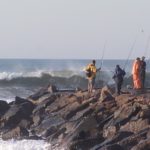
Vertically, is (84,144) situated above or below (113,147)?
below

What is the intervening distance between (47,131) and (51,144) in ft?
5.16

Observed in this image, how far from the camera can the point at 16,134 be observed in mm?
19297

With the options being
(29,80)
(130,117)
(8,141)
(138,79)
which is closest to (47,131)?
(8,141)

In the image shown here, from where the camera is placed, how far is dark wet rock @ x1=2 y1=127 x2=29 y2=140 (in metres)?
19.2

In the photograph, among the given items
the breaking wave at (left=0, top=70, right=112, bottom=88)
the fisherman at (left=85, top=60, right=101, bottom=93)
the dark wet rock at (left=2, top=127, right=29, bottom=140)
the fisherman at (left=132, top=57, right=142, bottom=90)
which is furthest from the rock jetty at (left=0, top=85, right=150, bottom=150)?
the breaking wave at (left=0, top=70, right=112, bottom=88)

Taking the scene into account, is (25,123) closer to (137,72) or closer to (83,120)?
(83,120)

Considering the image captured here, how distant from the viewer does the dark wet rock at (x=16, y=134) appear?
63.0ft

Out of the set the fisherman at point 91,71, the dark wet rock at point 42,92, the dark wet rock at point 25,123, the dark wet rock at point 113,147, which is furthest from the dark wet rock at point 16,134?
the dark wet rock at point 42,92

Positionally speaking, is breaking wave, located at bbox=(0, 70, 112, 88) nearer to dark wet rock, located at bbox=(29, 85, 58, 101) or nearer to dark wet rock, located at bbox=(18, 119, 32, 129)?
dark wet rock, located at bbox=(29, 85, 58, 101)

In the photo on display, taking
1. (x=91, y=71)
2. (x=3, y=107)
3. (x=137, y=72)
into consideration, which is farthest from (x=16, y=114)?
(x=137, y=72)

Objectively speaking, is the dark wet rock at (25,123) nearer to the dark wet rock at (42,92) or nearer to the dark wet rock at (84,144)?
the dark wet rock at (84,144)

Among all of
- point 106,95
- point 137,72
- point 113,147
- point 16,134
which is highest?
point 137,72

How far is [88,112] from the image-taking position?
19.8m

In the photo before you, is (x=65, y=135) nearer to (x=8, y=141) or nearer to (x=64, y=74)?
(x=8, y=141)
